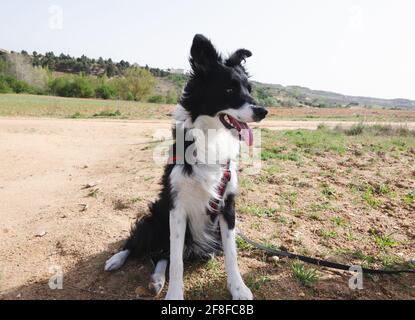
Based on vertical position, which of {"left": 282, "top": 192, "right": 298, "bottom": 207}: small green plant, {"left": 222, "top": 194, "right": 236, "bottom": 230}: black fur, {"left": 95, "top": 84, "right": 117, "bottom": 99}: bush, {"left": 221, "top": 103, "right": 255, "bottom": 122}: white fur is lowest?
{"left": 282, "top": 192, "right": 298, "bottom": 207}: small green plant

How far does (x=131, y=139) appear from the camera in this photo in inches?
491

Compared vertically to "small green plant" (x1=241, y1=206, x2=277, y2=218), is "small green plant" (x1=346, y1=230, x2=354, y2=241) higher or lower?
lower

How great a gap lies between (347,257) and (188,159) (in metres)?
2.11

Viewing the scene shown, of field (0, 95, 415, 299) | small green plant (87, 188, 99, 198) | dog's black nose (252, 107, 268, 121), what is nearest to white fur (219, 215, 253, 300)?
field (0, 95, 415, 299)

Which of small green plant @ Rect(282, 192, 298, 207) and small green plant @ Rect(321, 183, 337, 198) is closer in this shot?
small green plant @ Rect(282, 192, 298, 207)

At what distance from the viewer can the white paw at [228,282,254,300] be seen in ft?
9.37

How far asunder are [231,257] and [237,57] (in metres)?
1.86

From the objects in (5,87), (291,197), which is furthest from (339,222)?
(5,87)

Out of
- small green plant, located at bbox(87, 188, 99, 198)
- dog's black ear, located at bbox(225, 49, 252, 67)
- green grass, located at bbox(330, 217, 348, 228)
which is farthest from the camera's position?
small green plant, located at bbox(87, 188, 99, 198)

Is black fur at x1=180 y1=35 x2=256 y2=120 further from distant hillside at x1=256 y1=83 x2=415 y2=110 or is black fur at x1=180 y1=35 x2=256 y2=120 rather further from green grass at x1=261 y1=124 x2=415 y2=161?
distant hillside at x1=256 y1=83 x2=415 y2=110

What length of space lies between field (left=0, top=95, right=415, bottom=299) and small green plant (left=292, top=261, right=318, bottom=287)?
13 mm
